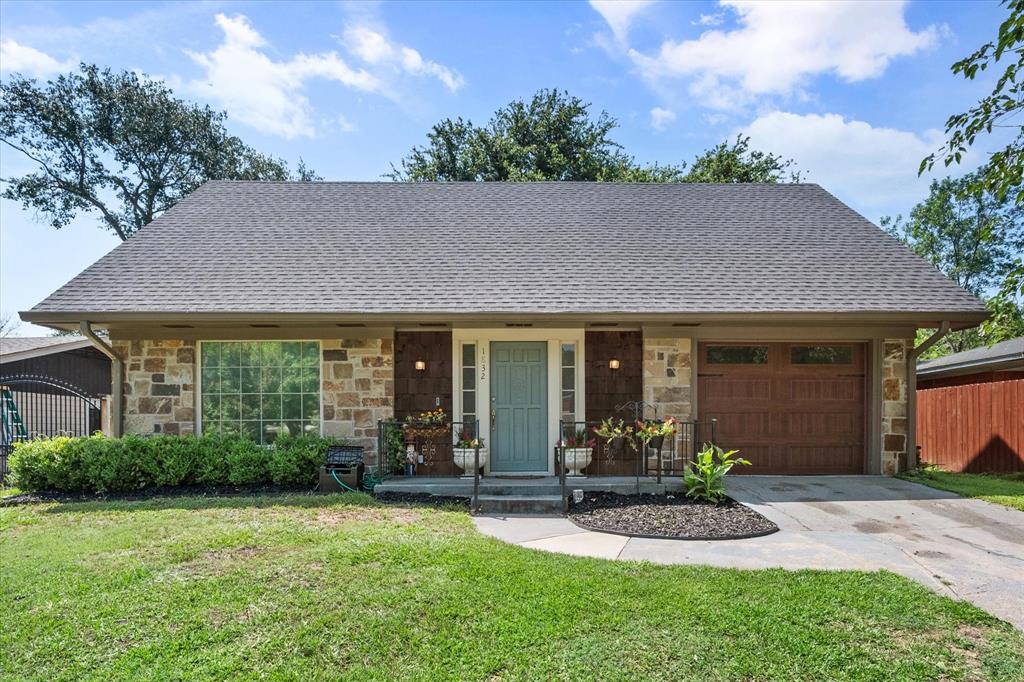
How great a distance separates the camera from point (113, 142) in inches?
858

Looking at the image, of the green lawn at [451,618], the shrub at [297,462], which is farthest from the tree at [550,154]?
the green lawn at [451,618]

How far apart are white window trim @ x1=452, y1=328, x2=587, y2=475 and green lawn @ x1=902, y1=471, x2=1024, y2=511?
4554 millimetres

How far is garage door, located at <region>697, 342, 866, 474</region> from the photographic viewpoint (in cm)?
895

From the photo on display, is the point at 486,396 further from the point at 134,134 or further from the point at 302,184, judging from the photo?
the point at 134,134

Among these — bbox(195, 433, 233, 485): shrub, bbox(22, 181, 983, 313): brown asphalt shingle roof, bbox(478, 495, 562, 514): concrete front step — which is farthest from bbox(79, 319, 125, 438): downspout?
bbox(478, 495, 562, 514): concrete front step

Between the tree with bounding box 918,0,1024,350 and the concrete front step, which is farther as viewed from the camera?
the concrete front step

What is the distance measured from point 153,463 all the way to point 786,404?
27.5ft

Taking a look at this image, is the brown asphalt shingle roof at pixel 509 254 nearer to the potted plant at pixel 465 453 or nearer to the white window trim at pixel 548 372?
the white window trim at pixel 548 372

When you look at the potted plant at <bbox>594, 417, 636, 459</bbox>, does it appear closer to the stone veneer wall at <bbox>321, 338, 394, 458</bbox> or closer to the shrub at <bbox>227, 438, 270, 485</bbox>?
the stone veneer wall at <bbox>321, 338, 394, 458</bbox>

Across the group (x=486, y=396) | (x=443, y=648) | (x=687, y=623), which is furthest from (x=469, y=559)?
(x=486, y=396)

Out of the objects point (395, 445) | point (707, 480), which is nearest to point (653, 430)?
point (707, 480)

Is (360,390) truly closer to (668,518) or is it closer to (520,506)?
(520,506)

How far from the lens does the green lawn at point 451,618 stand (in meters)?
3.31

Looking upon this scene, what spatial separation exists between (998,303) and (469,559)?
5.20 m
